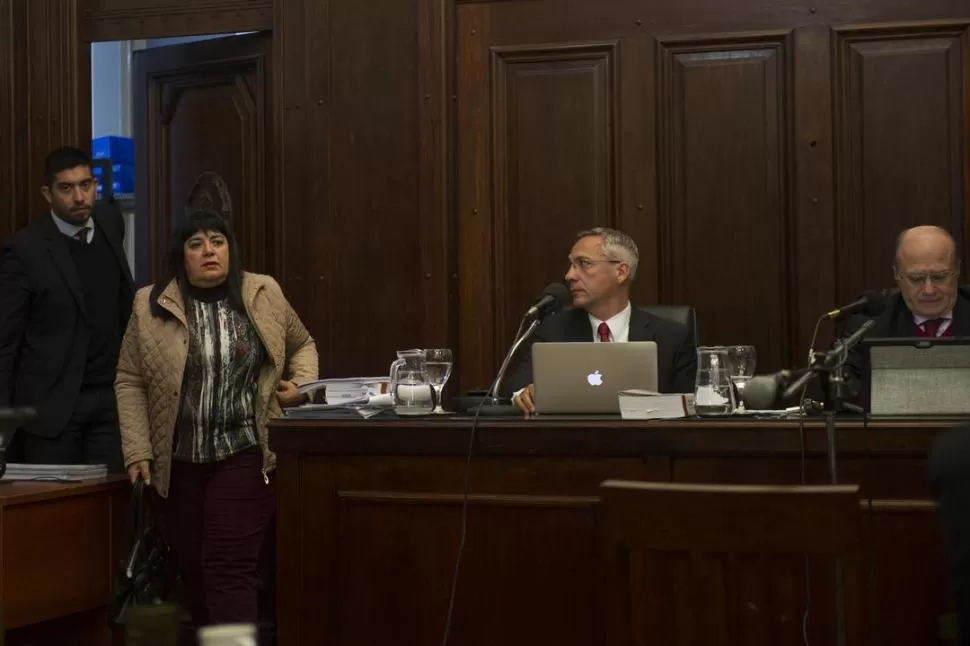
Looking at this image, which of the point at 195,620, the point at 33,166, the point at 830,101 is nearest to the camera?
the point at 195,620

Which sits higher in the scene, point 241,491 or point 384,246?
point 384,246

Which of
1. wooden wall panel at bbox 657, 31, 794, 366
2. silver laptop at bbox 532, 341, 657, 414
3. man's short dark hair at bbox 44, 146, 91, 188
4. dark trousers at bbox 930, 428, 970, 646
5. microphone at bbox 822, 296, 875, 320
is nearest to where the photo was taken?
dark trousers at bbox 930, 428, 970, 646

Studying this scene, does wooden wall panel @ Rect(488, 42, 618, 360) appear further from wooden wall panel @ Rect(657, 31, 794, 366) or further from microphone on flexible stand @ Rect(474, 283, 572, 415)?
microphone on flexible stand @ Rect(474, 283, 572, 415)

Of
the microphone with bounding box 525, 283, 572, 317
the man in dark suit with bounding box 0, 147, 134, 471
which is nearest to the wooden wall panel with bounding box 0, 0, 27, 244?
the man in dark suit with bounding box 0, 147, 134, 471

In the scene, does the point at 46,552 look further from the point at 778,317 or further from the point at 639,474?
the point at 778,317

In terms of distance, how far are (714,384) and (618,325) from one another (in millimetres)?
963

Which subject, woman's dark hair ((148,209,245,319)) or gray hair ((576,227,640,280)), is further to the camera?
gray hair ((576,227,640,280))

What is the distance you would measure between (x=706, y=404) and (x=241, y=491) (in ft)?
4.92

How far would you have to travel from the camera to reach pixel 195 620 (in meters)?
4.31

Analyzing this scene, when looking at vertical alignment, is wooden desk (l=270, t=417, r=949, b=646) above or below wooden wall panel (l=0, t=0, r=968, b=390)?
below

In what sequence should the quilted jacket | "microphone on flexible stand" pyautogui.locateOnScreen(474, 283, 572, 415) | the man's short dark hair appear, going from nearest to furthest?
1. "microphone on flexible stand" pyautogui.locateOnScreen(474, 283, 572, 415)
2. the quilted jacket
3. the man's short dark hair

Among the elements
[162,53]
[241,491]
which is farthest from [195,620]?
[162,53]

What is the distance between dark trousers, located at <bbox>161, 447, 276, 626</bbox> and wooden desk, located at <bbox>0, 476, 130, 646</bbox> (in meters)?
0.19

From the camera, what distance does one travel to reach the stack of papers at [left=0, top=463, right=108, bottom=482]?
4.13 m
